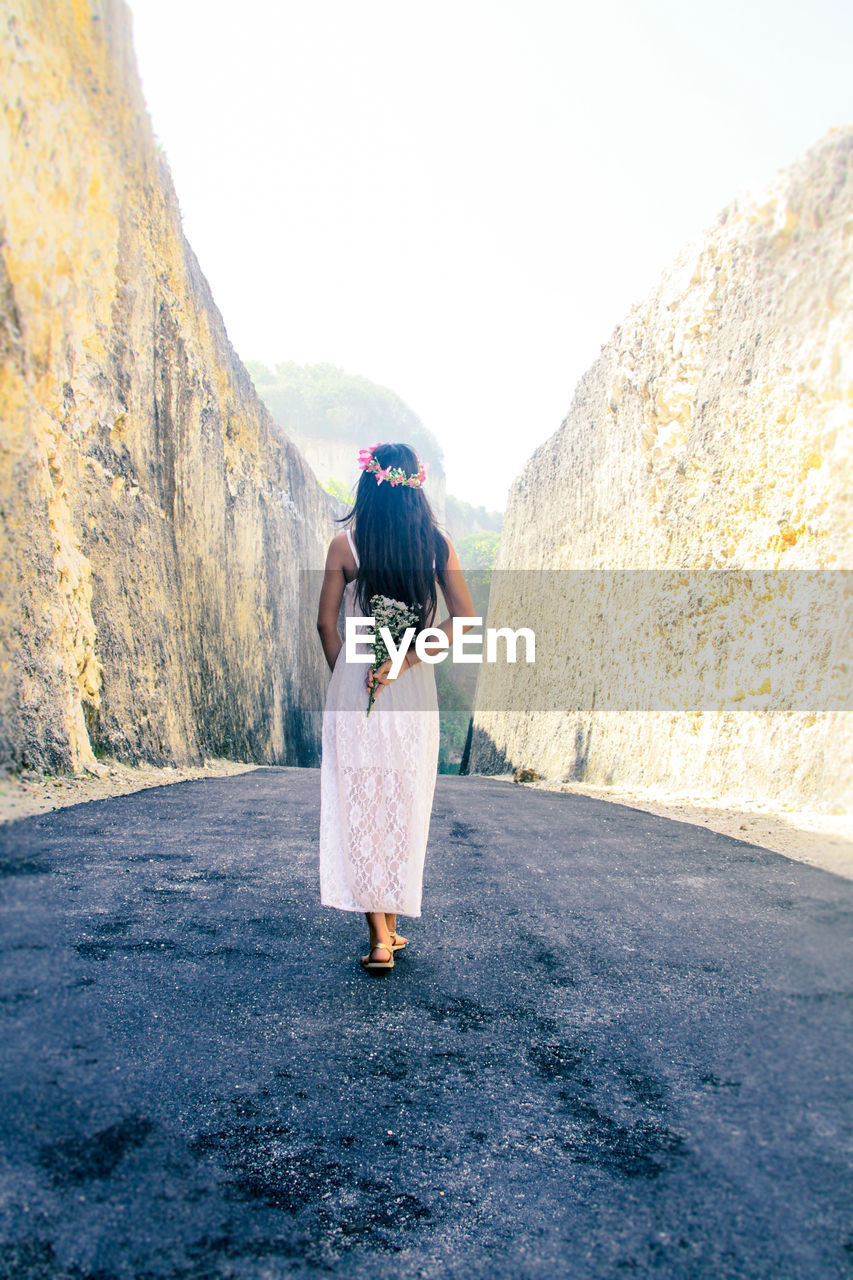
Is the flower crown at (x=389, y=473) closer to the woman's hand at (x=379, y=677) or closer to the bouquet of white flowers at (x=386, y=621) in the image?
the bouquet of white flowers at (x=386, y=621)

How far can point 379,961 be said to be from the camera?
2609 mm

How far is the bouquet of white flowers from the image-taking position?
9.15 ft

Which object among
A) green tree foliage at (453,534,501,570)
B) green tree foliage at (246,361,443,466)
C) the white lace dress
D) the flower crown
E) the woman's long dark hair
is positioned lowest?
the white lace dress

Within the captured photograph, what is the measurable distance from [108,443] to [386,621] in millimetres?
4602

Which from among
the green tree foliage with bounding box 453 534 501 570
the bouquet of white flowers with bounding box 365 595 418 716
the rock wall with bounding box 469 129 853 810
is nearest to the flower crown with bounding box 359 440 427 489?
the bouquet of white flowers with bounding box 365 595 418 716

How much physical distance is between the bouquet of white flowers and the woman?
2cm

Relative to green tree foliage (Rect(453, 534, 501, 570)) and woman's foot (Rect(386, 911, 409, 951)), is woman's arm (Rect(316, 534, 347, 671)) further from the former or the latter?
green tree foliage (Rect(453, 534, 501, 570))

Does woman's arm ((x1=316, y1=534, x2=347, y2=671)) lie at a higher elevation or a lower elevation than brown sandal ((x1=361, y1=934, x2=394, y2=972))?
higher

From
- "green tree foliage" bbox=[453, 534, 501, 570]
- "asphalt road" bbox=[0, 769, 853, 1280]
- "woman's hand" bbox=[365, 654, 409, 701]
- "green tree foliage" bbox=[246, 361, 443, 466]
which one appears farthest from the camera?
"green tree foliage" bbox=[246, 361, 443, 466]

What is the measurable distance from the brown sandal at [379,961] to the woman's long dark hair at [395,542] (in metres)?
1.09

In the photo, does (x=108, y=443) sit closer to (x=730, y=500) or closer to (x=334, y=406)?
(x=730, y=500)

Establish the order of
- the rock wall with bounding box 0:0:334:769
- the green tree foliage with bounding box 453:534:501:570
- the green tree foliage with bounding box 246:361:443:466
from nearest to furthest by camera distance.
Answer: the rock wall with bounding box 0:0:334:769
the green tree foliage with bounding box 453:534:501:570
the green tree foliage with bounding box 246:361:443:466

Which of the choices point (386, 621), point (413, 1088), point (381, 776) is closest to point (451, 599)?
point (386, 621)

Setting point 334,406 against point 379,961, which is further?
point 334,406
